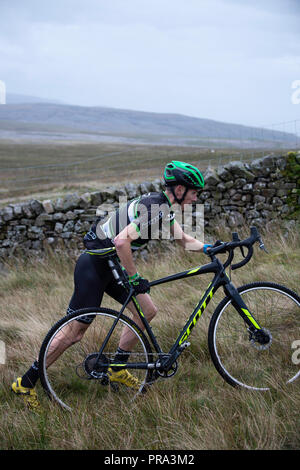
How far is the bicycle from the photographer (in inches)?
133

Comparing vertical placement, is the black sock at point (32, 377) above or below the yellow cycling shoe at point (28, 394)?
above

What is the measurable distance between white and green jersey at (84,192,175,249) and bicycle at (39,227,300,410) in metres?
0.16

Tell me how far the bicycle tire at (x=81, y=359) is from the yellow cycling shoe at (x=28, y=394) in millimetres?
120

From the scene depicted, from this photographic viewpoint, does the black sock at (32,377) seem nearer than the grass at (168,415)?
No

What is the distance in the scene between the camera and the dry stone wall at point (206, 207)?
9.62 m

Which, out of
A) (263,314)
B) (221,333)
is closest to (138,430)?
(221,333)

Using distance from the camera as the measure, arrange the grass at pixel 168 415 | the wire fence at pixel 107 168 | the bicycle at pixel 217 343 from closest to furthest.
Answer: the grass at pixel 168 415, the bicycle at pixel 217 343, the wire fence at pixel 107 168

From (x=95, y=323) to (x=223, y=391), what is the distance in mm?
1327

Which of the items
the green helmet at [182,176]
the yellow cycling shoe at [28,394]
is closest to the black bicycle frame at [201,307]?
the green helmet at [182,176]

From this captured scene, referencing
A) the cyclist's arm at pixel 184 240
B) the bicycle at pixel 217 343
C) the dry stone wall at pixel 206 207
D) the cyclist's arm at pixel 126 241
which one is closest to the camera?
the cyclist's arm at pixel 126 241
